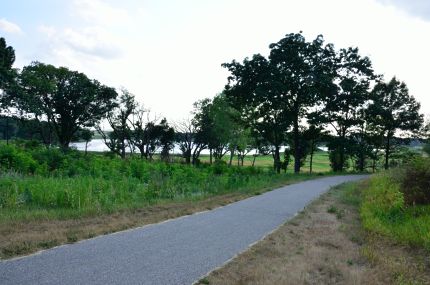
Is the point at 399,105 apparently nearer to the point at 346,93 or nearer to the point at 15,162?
the point at 346,93

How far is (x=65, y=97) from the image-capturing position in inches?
2132

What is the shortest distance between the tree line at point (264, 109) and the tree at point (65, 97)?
12cm

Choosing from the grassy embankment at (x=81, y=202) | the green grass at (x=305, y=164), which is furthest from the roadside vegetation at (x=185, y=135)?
the green grass at (x=305, y=164)

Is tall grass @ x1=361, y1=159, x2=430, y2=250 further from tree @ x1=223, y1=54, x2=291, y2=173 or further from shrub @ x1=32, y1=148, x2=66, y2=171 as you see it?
tree @ x1=223, y1=54, x2=291, y2=173

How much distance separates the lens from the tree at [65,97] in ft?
167

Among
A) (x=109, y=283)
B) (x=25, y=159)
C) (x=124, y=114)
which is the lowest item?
(x=109, y=283)

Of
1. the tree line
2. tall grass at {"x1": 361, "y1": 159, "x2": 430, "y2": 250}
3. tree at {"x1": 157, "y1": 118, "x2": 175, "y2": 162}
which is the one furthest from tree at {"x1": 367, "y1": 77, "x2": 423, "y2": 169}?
tall grass at {"x1": 361, "y1": 159, "x2": 430, "y2": 250}

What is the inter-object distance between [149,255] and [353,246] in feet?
13.8

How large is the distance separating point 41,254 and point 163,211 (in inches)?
203

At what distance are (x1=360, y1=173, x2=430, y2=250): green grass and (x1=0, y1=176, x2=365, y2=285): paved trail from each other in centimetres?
262

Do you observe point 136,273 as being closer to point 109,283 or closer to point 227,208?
point 109,283

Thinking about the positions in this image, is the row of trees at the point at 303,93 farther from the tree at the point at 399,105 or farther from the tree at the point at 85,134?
the tree at the point at 85,134

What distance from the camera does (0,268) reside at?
6.12 m

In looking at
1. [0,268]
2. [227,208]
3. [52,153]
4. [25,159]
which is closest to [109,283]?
[0,268]
